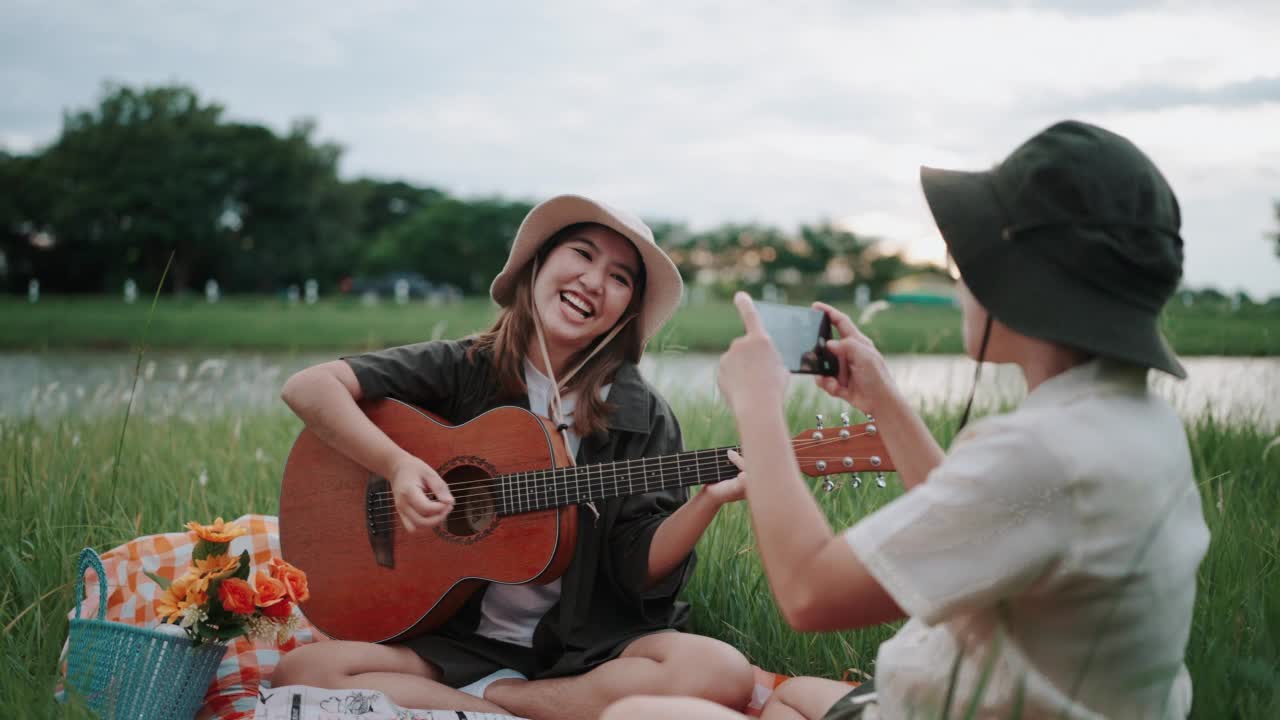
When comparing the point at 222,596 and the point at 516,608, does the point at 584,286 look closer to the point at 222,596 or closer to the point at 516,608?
the point at 516,608

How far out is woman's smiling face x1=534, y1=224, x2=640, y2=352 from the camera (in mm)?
3002

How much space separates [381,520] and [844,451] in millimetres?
1517

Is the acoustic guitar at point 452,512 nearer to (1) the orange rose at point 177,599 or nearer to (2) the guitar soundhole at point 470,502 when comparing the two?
(2) the guitar soundhole at point 470,502

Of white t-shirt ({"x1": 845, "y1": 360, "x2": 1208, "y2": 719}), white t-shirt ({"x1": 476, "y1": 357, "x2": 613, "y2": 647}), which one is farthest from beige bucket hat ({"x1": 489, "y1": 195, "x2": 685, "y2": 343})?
white t-shirt ({"x1": 845, "y1": 360, "x2": 1208, "y2": 719})

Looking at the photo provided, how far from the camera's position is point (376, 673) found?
111 inches

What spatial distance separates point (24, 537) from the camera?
3.49 m

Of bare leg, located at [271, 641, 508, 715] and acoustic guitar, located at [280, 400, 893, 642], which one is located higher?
acoustic guitar, located at [280, 400, 893, 642]

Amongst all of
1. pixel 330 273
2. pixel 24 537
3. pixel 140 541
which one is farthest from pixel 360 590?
pixel 330 273

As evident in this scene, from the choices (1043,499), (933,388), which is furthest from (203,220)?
(1043,499)

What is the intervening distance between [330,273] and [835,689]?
52362mm

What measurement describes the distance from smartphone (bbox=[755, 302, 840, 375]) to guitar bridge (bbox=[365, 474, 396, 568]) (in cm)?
160

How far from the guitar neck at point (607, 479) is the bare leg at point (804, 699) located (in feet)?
1.99

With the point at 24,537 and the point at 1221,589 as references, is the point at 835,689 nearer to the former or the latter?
the point at 1221,589

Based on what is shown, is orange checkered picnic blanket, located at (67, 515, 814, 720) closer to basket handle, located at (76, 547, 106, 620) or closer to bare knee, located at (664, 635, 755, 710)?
bare knee, located at (664, 635, 755, 710)
